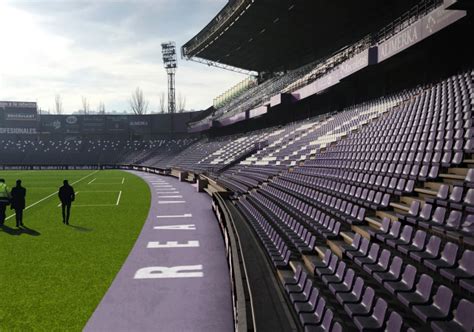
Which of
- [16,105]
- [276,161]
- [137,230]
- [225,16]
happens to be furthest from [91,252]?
[16,105]

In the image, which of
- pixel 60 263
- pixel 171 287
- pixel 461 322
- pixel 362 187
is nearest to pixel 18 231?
pixel 60 263

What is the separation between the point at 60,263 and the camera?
30.9 feet

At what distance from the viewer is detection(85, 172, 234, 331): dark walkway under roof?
20.4 ft

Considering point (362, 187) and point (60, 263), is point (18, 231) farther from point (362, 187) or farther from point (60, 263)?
point (362, 187)

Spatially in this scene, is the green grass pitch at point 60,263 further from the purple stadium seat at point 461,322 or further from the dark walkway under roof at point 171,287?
the purple stadium seat at point 461,322

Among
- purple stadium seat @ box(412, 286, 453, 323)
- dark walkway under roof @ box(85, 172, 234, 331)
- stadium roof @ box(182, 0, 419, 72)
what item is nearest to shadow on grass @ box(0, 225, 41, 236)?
dark walkway under roof @ box(85, 172, 234, 331)

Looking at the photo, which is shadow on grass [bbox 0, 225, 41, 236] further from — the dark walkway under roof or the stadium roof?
the stadium roof

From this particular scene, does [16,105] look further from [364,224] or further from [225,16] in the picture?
[364,224]

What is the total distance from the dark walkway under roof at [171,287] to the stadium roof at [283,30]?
2061 centimetres

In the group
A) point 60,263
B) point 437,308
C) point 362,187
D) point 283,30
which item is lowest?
point 60,263

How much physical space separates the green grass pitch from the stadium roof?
65.4 feet

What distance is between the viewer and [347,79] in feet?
71.5

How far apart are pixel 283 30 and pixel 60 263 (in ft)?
97.9

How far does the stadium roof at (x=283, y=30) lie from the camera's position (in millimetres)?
26672
